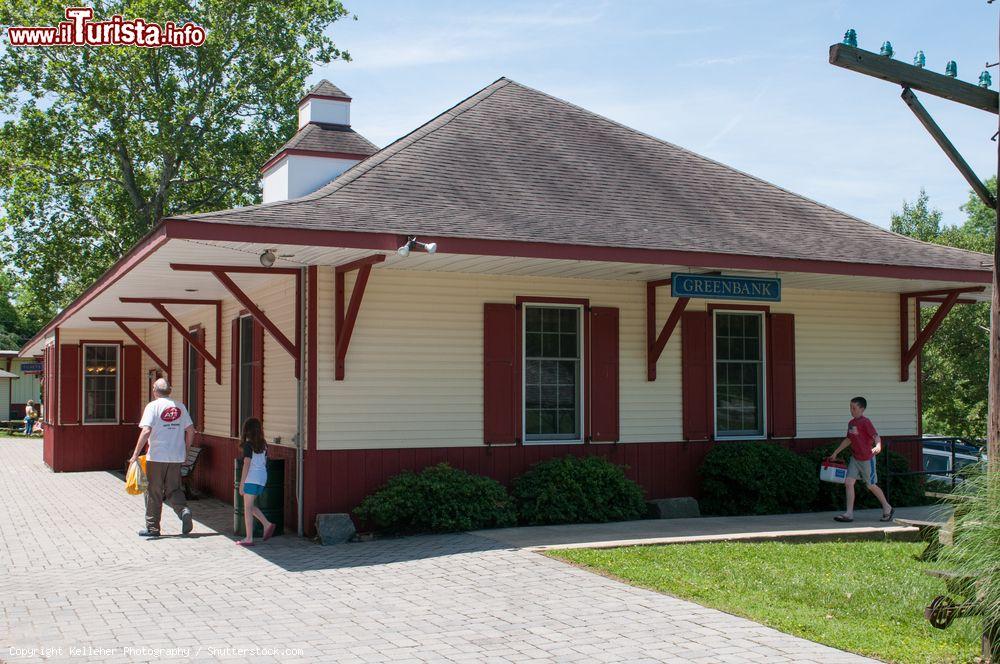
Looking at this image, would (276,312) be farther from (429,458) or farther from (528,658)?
(528,658)

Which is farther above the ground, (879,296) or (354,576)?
(879,296)

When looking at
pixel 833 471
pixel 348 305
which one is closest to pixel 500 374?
pixel 348 305

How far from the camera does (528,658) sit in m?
6.58

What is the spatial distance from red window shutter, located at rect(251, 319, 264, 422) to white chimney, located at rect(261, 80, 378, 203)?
4137mm

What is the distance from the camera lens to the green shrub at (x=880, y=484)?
549 inches

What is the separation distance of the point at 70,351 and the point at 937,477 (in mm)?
17409

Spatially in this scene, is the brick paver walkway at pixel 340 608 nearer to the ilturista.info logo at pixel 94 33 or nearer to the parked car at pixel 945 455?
the parked car at pixel 945 455

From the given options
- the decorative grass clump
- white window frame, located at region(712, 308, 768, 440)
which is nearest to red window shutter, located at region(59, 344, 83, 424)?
white window frame, located at region(712, 308, 768, 440)

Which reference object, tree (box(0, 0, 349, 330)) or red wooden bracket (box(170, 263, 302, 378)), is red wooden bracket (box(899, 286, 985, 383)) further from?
tree (box(0, 0, 349, 330))

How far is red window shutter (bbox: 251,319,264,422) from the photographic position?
13.8m

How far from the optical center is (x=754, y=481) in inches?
522

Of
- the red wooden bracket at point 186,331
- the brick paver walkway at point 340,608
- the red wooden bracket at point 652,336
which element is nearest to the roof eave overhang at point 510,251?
the red wooden bracket at point 186,331

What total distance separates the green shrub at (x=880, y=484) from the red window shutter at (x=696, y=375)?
61.1 inches

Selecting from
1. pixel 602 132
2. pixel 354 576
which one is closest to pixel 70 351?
pixel 602 132
